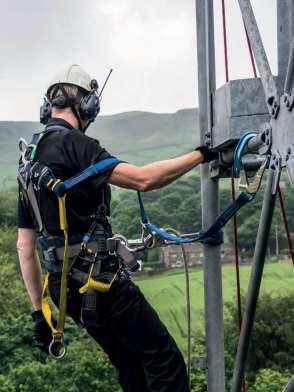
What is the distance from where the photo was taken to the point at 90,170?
295cm

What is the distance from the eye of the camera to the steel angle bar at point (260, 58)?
243 centimetres

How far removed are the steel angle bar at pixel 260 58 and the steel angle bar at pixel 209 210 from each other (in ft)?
1.70

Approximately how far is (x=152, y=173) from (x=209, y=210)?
50 cm

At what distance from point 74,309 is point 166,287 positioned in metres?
47.1

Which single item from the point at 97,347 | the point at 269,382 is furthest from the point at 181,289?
the point at 269,382

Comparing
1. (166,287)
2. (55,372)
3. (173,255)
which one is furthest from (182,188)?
(55,372)

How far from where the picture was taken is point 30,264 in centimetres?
337

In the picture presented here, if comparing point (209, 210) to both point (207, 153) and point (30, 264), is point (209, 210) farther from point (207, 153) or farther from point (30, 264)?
point (30, 264)

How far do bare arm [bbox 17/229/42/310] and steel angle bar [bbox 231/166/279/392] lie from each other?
957mm

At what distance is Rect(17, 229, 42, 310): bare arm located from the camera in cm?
337

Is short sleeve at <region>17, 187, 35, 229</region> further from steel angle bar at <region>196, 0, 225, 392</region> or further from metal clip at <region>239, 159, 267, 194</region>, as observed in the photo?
metal clip at <region>239, 159, 267, 194</region>

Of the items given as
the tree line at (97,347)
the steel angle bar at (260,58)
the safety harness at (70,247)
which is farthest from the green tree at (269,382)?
the steel angle bar at (260,58)

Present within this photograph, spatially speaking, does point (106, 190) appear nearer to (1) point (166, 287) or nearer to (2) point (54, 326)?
(2) point (54, 326)

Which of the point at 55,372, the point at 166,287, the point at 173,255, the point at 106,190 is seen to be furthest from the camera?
the point at 173,255
